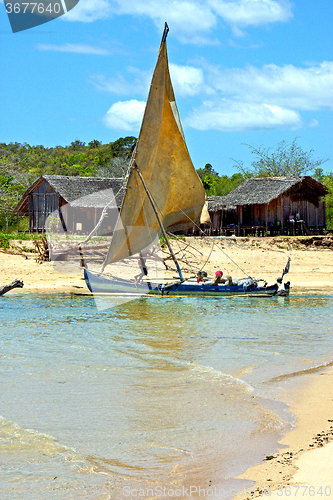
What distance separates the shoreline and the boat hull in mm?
9403

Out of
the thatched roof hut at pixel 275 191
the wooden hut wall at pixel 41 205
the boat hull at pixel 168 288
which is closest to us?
the boat hull at pixel 168 288

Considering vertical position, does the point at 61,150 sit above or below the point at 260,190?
above

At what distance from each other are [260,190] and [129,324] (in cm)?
2277

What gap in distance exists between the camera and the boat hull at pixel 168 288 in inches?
599

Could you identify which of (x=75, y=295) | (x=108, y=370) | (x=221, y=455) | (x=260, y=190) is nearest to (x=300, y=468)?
(x=221, y=455)

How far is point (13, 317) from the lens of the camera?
1221cm

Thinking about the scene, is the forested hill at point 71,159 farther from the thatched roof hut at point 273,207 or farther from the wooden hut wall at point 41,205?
the thatched roof hut at point 273,207

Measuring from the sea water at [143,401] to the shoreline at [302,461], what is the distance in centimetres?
14

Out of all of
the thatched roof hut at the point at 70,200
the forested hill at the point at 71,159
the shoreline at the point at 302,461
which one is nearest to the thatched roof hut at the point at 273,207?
the thatched roof hut at the point at 70,200

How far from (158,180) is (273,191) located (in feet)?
55.6

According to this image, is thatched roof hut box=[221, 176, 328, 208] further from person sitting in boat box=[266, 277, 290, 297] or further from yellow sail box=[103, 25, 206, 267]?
person sitting in boat box=[266, 277, 290, 297]

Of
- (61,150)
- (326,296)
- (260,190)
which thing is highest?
(61,150)

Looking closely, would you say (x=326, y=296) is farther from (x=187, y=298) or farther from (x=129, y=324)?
(x=129, y=324)

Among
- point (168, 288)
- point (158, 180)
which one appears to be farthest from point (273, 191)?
point (168, 288)
